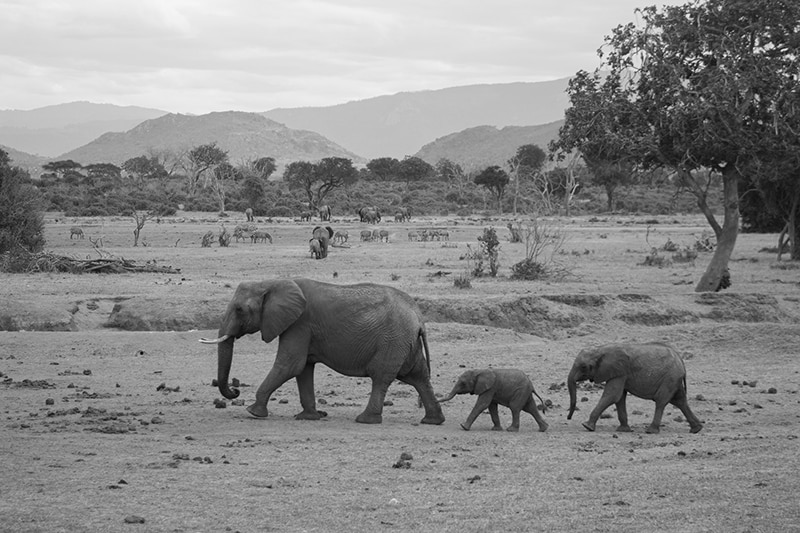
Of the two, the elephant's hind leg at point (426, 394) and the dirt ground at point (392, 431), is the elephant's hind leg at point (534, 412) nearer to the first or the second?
the dirt ground at point (392, 431)

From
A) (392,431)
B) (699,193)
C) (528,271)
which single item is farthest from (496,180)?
(392,431)

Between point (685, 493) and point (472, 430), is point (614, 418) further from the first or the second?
point (685, 493)

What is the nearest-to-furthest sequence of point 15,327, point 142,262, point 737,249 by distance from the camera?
point 15,327
point 142,262
point 737,249

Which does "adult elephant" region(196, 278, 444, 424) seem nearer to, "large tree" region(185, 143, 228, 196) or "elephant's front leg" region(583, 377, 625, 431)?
"elephant's front leg" region(583, 377, 625, 431)

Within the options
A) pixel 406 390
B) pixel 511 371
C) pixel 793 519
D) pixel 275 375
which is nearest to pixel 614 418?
pixel 511 371

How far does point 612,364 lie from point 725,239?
45.7ft

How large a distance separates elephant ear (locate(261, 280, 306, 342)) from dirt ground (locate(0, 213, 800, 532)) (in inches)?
41.5

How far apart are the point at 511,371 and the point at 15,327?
1065cm

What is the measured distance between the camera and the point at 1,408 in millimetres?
12094

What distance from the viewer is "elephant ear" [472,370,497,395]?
11.7m

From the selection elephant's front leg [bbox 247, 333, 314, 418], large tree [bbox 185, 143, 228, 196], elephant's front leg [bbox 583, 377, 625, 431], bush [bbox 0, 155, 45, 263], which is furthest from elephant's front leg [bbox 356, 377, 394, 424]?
large tree [bbox 185, 143, 228, 196]

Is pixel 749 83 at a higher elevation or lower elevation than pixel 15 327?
higher

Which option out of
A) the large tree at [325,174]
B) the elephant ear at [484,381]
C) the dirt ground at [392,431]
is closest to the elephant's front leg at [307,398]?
the dirt ground at [392,431]

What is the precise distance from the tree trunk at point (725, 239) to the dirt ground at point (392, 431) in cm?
139
